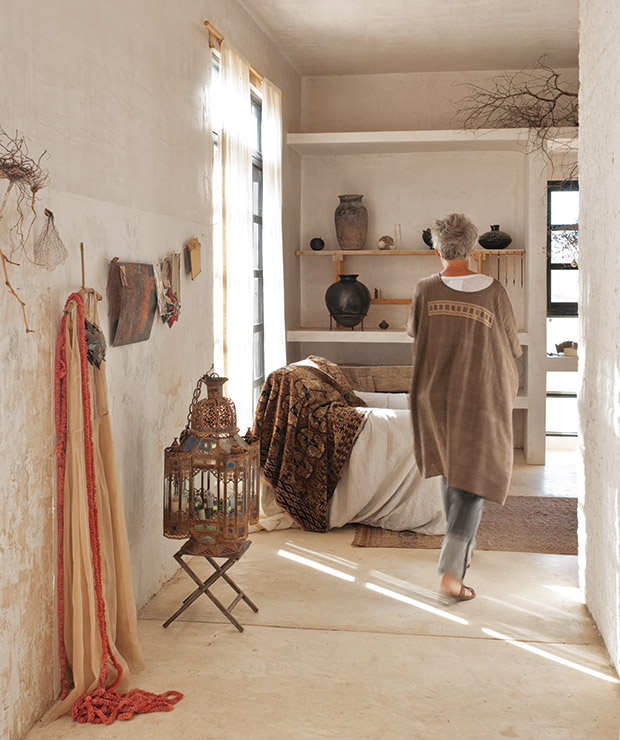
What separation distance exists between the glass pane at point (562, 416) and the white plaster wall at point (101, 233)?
4568 mm

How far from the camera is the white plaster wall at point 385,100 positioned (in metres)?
7.12

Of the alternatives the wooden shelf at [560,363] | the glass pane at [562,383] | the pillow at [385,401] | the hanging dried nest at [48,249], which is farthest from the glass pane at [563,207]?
the hanging dried nest at [48,249]

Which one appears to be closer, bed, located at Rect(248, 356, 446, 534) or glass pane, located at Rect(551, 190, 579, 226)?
bed, located at Rect(248, 356, 446, 534)

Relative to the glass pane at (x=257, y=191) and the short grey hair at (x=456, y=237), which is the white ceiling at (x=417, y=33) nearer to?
the glass pane at (x=257, y=191)

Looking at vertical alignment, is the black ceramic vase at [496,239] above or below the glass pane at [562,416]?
above

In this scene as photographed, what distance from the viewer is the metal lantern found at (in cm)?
335

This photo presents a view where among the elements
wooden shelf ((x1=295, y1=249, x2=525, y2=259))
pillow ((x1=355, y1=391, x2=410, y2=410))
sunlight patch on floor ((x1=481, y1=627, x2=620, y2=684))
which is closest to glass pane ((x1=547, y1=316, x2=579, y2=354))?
wooden shelf ((x1=295, y1=249, x2=525, y2=259))

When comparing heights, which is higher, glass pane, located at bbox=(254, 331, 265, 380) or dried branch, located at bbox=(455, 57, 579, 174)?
dried branch, located at bbox=(455, 57, 579, 174)

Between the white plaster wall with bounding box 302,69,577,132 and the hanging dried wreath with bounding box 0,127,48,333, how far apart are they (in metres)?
5.02

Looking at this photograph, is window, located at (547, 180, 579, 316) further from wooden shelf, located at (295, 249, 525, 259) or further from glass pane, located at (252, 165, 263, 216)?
glass pane, located at (252, 165, 263, 216)

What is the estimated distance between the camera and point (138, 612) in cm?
359

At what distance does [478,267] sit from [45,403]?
191 inches

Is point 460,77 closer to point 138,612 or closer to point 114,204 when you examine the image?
Result: point 114,204

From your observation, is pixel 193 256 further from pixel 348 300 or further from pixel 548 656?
pixel 348 300
